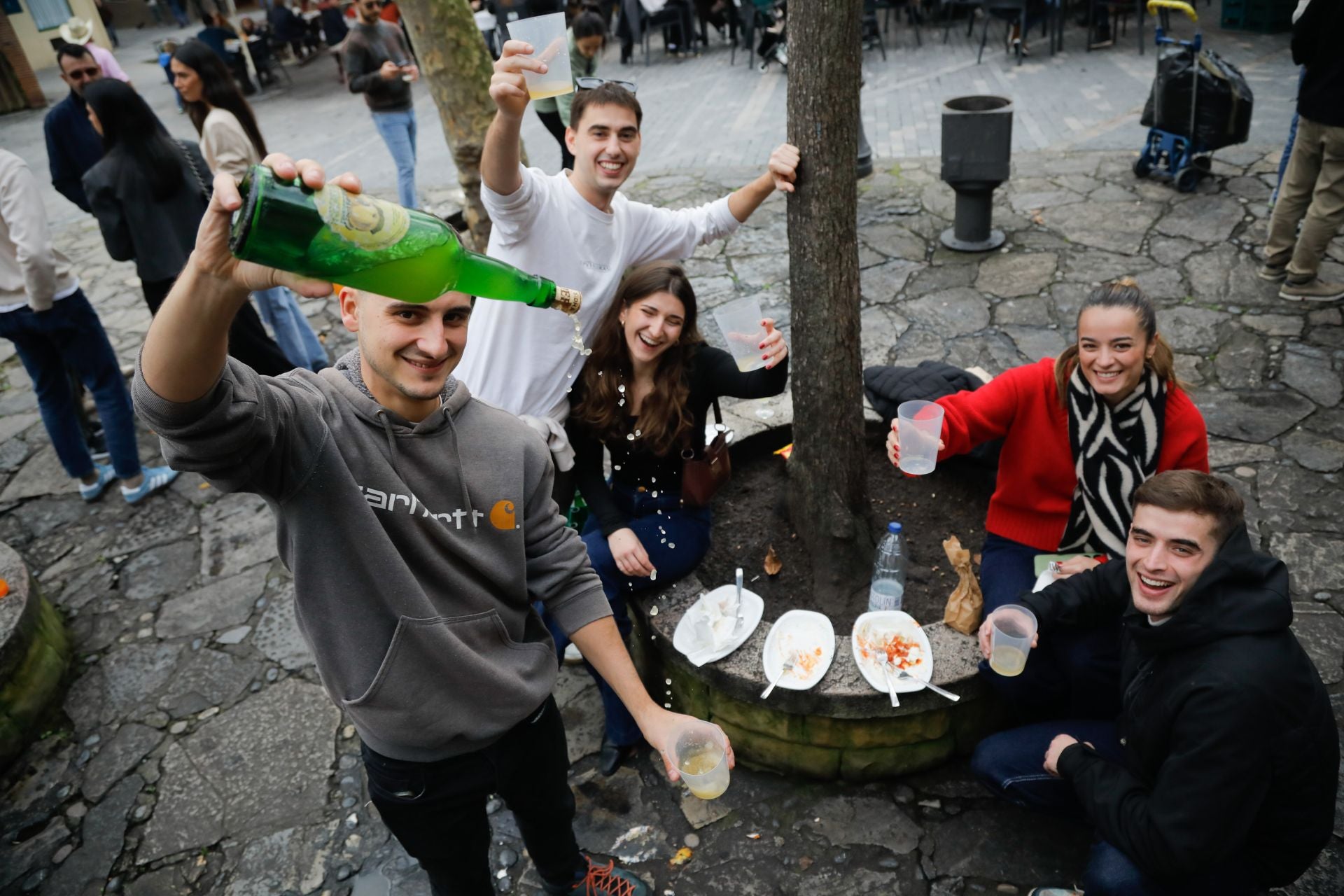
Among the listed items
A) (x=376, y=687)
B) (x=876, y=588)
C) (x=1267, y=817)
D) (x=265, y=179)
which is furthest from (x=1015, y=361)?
(x=265, y=179)

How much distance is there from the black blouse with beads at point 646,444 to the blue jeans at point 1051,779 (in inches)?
53.0

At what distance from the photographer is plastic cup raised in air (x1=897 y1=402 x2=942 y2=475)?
276 centimetres

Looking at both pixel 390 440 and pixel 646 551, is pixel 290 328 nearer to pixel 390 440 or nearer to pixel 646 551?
pixel 646 551

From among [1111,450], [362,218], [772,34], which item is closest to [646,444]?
[1111,450]

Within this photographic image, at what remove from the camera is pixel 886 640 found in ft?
9.07

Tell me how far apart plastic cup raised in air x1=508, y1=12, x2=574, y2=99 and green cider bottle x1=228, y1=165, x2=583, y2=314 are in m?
1.01

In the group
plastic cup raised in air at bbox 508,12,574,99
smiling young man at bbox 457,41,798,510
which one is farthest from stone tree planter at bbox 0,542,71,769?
plastic cup raised in air at bbox 508,12,574,99

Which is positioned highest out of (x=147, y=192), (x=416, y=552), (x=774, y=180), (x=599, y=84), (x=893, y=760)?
(x=599, y=84)

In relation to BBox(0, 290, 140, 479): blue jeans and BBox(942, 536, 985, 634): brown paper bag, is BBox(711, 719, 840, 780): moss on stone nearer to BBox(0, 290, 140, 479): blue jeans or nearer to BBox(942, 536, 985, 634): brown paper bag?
BBox(942, 536, 985, 634): brown paper bag

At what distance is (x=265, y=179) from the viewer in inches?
48.9

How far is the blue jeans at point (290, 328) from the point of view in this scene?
17.5ft

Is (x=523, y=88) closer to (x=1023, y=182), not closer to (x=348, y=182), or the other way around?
(x=348, y=182)

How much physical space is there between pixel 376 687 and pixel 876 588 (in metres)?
1.77

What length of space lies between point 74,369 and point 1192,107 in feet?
24.5
